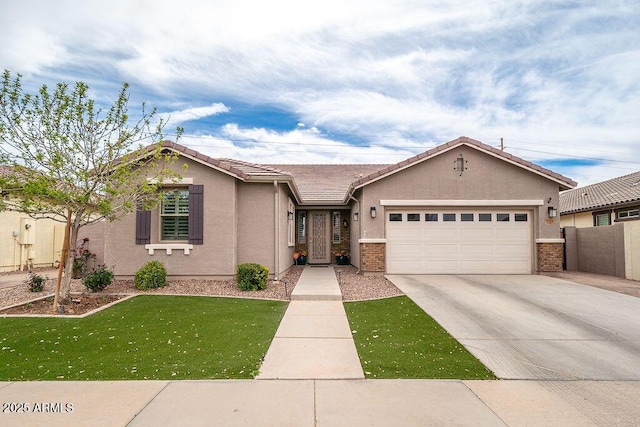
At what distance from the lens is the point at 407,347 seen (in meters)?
5.04

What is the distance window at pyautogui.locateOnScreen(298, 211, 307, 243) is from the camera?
16531 mm

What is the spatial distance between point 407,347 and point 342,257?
36.3ft

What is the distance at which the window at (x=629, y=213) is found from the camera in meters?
14.9

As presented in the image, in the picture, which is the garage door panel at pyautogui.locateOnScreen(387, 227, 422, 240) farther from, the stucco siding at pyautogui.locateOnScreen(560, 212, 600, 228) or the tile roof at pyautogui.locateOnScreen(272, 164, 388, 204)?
the stucco siding at pyautogui.locateOnScreen(560, 212, 600, 228)

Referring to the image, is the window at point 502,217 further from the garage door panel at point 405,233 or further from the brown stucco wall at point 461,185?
the garage door panel at point 405,233

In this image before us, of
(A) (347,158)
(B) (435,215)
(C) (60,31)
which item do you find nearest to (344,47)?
(B) (435,215)

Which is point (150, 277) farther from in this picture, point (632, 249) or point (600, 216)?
point (600, 216)

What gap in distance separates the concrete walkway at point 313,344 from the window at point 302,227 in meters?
7.95

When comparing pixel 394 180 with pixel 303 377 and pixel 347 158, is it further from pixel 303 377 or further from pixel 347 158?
pixel 347 158

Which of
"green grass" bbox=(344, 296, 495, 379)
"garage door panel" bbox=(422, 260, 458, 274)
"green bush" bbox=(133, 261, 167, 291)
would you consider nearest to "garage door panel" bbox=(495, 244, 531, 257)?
"garage door panel" bbox=(422, 260, 458, 274)

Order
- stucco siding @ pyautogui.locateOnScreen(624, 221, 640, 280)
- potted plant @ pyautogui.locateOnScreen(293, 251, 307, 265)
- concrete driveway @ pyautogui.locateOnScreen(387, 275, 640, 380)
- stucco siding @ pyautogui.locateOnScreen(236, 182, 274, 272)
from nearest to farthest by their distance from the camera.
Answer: concrete driveway @ pyautogui.locateOnScreen(387, 275, 640, 380), stucco siding @ pyautogui.locateOnScreen(236, 182, 274, 272), stucco siding @ pyautogui.locateOnScreen(624, 221, 640, 280), potted plant @ pyautogui.locateOnScreen(293, 251, 307, 265)

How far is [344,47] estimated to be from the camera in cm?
1152

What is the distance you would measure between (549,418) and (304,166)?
19.1 m

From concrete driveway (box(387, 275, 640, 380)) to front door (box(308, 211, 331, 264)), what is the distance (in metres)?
6.29
